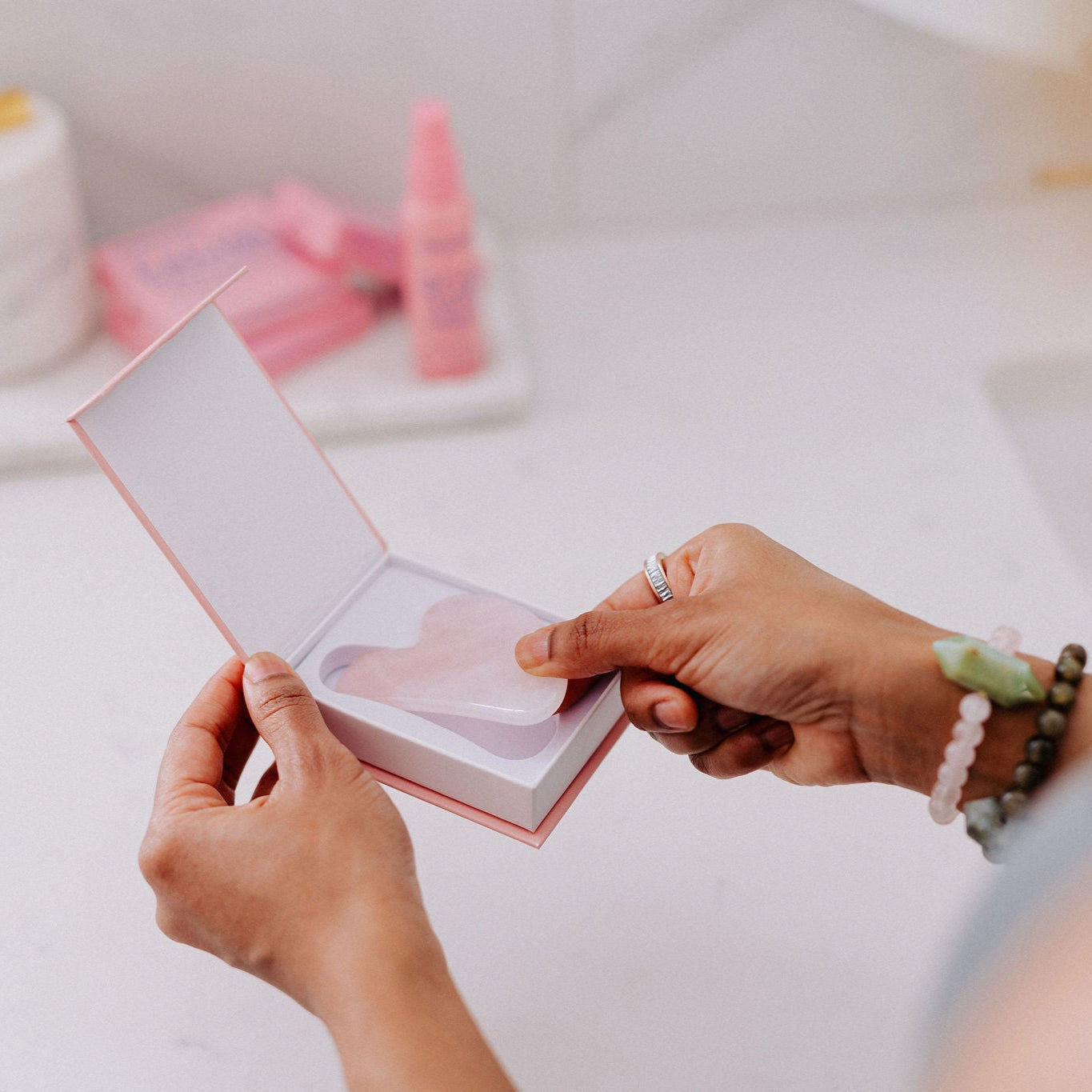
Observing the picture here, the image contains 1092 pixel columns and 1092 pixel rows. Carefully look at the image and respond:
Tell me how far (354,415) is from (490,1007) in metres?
0.52

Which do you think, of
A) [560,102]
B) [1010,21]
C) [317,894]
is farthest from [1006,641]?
[560,102]

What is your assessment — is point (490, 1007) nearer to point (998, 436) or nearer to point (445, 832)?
point (445, 832)

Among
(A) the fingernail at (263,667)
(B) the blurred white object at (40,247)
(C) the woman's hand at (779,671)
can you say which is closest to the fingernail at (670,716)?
(C) the woman's hand at (779,671)

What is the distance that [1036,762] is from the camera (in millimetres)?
596

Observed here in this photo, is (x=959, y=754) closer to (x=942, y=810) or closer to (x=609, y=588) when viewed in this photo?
(x=942, y=810)

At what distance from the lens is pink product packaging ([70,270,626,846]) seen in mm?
629

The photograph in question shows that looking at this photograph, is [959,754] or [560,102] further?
[560,102]

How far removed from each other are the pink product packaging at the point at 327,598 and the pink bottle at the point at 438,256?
11.5 inches

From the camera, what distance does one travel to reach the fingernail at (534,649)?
66 cm

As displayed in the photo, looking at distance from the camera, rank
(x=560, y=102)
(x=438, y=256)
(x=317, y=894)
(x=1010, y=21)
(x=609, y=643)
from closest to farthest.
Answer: (x=317, y=894) < (x=609, y=643) < (x=1010, y=21) < (x=438, y=256) < (x=560, y=102)

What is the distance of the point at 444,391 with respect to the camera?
101 cm

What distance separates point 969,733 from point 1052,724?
41 millimetres

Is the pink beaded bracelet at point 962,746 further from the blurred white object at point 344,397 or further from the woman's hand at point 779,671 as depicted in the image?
the blurred white object at point 344,397

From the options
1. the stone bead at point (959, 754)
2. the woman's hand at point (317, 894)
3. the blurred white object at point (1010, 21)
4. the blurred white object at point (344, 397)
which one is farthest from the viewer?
the blurred white object at point (344, 397)
